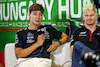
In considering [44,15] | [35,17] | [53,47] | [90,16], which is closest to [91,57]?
[90,16]

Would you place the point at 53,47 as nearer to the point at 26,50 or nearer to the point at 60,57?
the point at 60,57

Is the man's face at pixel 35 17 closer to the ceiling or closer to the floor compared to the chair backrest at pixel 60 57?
closer to the ceiling

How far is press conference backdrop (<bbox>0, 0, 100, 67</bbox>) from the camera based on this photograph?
2207 mm

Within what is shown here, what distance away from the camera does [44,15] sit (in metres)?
2.45

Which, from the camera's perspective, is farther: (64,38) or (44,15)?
(44,15)

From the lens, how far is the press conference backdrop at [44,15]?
7.24ft

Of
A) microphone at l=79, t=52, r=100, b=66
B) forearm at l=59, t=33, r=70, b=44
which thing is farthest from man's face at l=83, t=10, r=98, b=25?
microphone at l=79, t=52, r=100, b=66

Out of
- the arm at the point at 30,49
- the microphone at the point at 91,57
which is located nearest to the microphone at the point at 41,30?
the arm at the point at 30,49

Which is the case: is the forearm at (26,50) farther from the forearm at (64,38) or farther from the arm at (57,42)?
the forearm at (64,38)

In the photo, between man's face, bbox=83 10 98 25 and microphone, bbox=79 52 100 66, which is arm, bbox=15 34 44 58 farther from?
microphone, bbox=79 52 100 66

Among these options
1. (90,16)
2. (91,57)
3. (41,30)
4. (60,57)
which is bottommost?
(60,57)

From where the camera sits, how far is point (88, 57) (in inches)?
39.8

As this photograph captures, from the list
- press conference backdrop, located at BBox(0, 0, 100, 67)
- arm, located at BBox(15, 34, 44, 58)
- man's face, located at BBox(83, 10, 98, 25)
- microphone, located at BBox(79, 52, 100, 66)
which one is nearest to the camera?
microphone, located at BBox(79, 52, 100, 66)

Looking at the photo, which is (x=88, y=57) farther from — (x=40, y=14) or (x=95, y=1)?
(x=40, y=14)
